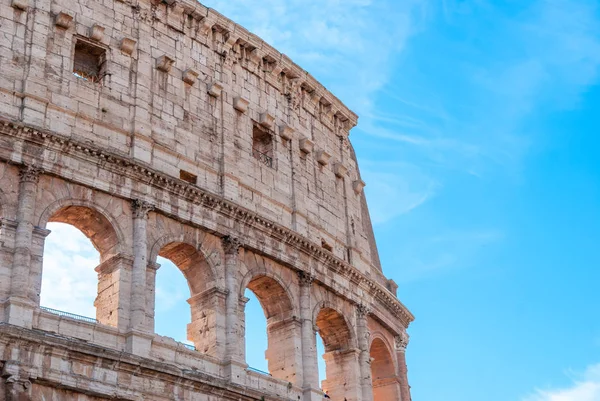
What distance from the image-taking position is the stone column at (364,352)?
27859mm

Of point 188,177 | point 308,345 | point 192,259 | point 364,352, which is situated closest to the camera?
point 192,259

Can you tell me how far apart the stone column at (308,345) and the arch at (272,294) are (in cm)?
36

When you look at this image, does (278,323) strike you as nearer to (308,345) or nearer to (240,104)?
(308,345)

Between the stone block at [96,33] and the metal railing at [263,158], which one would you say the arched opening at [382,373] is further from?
the stone block at [96,33]

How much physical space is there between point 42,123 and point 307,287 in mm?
8084

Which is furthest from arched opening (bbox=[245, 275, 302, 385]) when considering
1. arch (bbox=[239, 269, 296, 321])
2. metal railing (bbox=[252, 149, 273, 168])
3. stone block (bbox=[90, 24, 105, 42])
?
stone block (bbox=[90, 24, 105, 42])

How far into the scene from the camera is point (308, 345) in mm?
26250

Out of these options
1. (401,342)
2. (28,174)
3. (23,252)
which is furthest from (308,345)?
(28,174)

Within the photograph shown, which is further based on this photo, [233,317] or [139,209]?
[233,317]

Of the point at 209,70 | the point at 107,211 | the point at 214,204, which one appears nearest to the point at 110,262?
the point at 107,211

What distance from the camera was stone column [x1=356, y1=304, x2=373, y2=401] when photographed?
91.4 feet

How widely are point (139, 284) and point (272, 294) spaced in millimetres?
4828

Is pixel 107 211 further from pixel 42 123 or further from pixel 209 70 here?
pixel 209 70

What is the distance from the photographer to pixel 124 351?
21.7 meters
